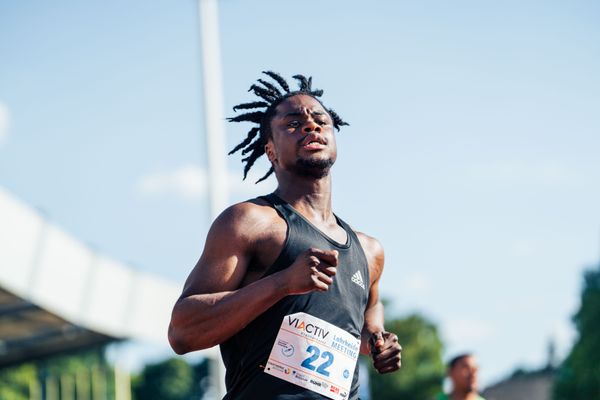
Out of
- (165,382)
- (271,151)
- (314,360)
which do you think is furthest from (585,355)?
(165,382)

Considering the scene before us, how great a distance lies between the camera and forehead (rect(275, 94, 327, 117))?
13.2 feet

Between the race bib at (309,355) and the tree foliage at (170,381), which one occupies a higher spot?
the race bib at (309,355)

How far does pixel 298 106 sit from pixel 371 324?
3.34 ft

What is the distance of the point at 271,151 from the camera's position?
4.13 m

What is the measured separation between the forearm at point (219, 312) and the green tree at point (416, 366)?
216ft

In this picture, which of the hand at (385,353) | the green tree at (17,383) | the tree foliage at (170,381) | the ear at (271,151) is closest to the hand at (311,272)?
the hand at (385,353)

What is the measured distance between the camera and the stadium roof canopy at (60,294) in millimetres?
17781

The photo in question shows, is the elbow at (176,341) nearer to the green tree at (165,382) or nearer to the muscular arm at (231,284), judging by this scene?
the muscular arm at (231,284)

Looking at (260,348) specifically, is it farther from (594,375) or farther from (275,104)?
(594,375)

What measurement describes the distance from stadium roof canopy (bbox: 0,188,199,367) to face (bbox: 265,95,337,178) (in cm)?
1333

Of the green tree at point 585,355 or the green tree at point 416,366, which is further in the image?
the green tree at point 416,366

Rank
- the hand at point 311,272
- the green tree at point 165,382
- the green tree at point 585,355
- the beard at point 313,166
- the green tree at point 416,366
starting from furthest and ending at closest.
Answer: the green tree at point 165,382 < the green tree at point 416,366 < the green tree at point 585,355 < the beard at point 313,166 < the hand at point 311,272

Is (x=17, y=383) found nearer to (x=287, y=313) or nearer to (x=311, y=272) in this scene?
(x=287, y=313)

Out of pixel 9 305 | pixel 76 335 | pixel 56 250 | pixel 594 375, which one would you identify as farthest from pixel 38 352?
pixel 594 375
